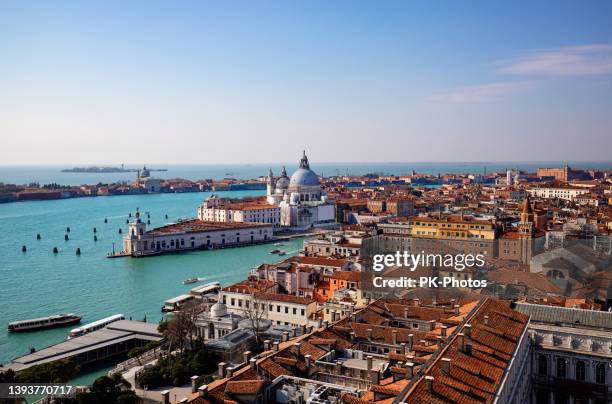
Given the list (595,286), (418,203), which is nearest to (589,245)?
(595,286)

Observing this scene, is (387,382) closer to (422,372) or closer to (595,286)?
(422,372)

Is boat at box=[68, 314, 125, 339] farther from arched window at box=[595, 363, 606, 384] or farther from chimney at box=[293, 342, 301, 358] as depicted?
arched window at box=[595, 363, 606, 384]

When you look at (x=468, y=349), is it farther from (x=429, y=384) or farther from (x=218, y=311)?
(x=218, y=311)

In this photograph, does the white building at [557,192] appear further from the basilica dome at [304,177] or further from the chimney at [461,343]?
the chimney at [461,343]

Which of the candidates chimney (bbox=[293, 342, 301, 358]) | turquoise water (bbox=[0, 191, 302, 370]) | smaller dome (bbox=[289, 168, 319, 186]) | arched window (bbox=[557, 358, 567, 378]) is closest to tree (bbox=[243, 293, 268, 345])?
turquoise water (bbox=[0, 191, 302, 370])

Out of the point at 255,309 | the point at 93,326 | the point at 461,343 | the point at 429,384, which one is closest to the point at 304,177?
the point at 93,326

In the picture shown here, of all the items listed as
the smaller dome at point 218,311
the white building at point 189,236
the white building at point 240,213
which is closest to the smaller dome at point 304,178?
the white building at point 240,213
